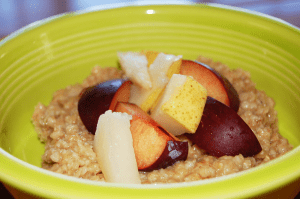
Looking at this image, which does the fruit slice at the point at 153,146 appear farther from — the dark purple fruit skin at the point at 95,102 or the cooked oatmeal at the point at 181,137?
the dark purple fruit skin at the point at 95,102

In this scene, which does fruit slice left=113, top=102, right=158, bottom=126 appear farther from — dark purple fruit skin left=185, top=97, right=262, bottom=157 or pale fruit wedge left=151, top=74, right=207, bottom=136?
dark purple fruit skin left=185, top=97, right=262, bottom=157

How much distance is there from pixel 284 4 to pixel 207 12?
1.11 metres

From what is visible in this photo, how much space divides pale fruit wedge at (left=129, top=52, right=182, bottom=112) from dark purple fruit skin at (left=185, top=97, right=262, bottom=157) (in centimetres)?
18

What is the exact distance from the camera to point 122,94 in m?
1.20

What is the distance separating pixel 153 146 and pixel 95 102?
30cm

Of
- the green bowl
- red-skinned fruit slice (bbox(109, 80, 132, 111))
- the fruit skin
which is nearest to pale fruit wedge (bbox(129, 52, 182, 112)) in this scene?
red-skinned fruit slice (bbox(109, 80, 132, 111))

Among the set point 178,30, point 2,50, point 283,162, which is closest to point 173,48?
point 178,30

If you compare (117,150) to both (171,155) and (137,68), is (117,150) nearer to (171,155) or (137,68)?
(171,155)

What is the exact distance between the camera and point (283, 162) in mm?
691

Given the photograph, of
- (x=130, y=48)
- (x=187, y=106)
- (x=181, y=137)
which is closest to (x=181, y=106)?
(x=187, y=106)

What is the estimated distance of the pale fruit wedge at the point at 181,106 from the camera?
1.04 m

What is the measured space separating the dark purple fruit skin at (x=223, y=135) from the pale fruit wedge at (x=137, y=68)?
0.23m

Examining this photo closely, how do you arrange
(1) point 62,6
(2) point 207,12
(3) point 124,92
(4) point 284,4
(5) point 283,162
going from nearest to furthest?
(5) point 283,162, (3) point 124,92, (2) point 207,12, (4) point 284,4, (1) point 62,6

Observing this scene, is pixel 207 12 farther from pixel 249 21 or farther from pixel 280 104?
pixel 280 104
